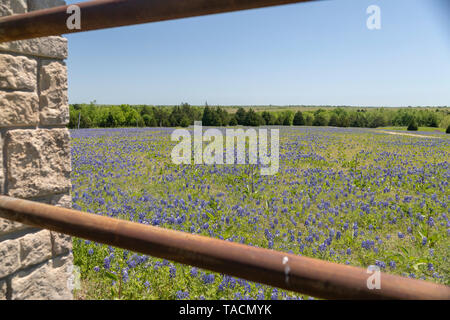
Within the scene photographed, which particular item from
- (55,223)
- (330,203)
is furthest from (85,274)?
(330,203)

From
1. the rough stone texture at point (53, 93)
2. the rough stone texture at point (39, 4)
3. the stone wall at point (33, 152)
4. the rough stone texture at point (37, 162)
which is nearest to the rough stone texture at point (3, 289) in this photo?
the stone wall at point (33, 152)

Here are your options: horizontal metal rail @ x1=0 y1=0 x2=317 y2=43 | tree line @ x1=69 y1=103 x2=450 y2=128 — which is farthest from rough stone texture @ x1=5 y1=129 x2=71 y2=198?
tree line @ x1=69 y1=103 x2=450 y2=128

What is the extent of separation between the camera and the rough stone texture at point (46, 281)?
2006 millimetres

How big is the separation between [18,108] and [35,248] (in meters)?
0.95

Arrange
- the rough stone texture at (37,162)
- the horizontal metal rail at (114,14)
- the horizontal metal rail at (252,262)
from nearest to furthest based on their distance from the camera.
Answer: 1. the horizontal metal rail at (252,262)
2. the horizontal metal rail at (114,14)
3. the rough stone texture at (37,162)

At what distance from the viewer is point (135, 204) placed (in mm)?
5473

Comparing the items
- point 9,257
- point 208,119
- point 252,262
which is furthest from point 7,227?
point 208,119

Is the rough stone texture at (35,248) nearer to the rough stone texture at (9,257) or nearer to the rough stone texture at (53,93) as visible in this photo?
the rough stone texture at (9,257)

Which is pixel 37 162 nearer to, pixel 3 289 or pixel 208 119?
pixel 3 289

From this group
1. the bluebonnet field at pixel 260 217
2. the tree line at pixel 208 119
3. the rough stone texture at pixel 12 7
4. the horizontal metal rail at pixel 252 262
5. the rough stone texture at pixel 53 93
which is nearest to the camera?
the horizontal metal rail at pixel 252 262

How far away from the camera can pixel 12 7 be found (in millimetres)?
1867

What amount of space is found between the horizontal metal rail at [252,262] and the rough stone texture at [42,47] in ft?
4.14

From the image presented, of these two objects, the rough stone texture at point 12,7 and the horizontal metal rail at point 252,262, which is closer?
the horizontal metal rail at point 252,262

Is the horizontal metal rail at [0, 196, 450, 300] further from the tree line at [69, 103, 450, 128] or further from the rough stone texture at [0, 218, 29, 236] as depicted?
the tree line at [69, 103, 450, 128]
